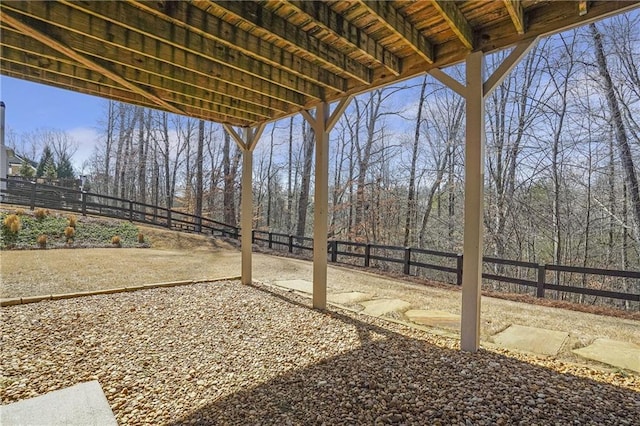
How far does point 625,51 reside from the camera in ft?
21.3

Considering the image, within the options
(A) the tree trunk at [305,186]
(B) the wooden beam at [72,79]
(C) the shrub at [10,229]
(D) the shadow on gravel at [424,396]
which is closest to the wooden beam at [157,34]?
(B) the wooden beam at [72,79]

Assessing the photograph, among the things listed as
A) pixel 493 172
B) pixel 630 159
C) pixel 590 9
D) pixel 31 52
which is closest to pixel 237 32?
pixel 31 52

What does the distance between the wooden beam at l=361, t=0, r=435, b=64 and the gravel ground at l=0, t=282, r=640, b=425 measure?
8.86 feet

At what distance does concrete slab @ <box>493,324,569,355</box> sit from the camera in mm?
2970

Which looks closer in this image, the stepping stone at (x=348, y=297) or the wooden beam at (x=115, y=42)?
the wooden beam at (x=115, y=42)

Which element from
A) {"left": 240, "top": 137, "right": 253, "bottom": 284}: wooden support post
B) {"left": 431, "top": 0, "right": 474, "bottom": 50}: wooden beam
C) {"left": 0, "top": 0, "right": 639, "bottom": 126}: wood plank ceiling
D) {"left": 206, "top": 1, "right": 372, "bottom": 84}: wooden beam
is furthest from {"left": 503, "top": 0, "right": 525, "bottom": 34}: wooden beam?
{"left": 240, "top": 137, "right": 253, "bottom": 284}: wooden support post

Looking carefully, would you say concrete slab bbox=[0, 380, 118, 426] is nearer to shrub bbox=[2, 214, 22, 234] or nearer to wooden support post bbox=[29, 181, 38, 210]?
shrub bbox=[2, 214, 22, 234]

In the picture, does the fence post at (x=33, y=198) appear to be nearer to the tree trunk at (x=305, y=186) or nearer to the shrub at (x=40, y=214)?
the shrub at (x=40, y=214)

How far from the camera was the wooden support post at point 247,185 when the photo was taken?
5.31m

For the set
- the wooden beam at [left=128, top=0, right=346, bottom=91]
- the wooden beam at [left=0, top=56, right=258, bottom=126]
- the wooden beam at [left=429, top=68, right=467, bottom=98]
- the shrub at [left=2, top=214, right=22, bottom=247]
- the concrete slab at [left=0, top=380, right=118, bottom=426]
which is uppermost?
the wooden beam at [left=128, top=0, right=346, bottom=91]

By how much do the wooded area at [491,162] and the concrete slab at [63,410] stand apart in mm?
8659

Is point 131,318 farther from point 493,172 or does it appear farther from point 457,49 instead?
point 493,172

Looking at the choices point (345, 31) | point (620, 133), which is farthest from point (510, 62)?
point (620, 133)

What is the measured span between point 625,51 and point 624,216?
3.49 metres
